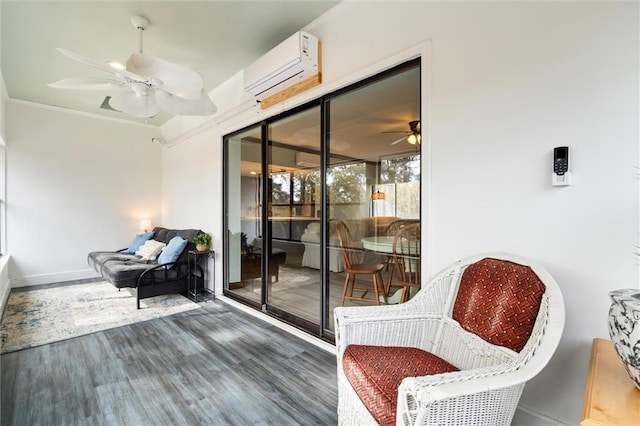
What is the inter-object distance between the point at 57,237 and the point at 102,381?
419 cm

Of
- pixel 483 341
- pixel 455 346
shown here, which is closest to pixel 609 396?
pixel 483 341

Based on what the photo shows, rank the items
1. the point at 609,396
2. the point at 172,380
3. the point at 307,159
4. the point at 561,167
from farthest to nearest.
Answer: the point at 307,159 < the point at 172,380 < the point at 561,167 < the point at 609,396

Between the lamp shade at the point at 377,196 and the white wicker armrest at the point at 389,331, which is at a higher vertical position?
the lamp shade at the point at 377,196

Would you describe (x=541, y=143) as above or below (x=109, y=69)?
below

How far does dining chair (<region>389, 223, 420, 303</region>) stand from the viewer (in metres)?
2.21

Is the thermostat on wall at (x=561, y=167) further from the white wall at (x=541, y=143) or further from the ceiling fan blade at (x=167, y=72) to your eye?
the ceiling fan blade at (x=167, y=72)

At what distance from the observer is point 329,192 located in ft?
9.21

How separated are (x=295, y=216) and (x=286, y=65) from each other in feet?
4.79

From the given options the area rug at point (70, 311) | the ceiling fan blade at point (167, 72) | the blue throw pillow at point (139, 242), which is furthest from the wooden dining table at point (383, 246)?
the blue throw pillow at point (139, 242)

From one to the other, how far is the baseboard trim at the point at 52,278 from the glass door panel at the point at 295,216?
3.98 metres

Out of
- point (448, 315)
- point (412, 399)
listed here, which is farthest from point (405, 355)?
point (412, 399)

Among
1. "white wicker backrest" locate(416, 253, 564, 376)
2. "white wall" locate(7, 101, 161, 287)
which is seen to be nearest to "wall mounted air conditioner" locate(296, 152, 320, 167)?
"white wicker backrest" locate(416, 253, 564, 376)

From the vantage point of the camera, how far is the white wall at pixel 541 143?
1.36 m

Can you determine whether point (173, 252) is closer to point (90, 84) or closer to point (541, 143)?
point (90, 84)
